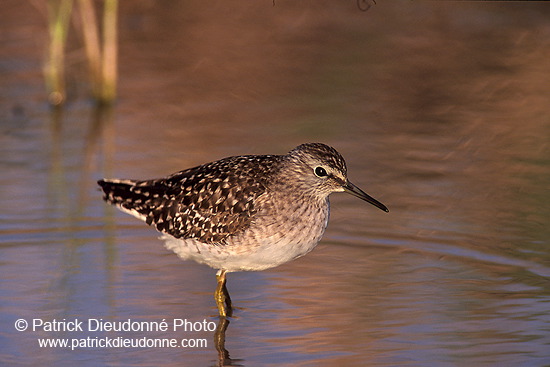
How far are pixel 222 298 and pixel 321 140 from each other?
5282mm

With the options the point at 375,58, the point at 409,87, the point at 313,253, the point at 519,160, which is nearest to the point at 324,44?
the point at 375,58

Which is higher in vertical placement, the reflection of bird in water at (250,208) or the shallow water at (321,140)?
the reflection of bird in water at (250,208)

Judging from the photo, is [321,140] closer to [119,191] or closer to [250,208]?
[119,191]

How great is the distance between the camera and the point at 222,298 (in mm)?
10312

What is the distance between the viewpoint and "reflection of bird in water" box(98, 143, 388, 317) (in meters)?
9.93

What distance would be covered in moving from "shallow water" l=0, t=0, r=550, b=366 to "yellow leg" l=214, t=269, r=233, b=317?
131 mm

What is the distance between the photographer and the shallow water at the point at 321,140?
9.66m

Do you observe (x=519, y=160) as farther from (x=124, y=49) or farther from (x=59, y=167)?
(x=124, y=49)

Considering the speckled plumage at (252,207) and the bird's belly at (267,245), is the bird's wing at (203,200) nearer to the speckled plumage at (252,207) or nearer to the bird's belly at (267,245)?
the speckled plumage at (252,207)

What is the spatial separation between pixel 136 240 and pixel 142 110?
4.85 metres

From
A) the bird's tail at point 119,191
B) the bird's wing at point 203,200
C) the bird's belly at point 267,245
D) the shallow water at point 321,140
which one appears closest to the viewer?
the shallow water at point 321,140

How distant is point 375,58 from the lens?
62.7 ft

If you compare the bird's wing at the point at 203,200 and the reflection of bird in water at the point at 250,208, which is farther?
the bird's wing at the point at 203,200

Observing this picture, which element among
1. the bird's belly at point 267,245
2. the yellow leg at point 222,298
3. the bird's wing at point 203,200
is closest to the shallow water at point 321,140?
the yellow leg at point 222,298
